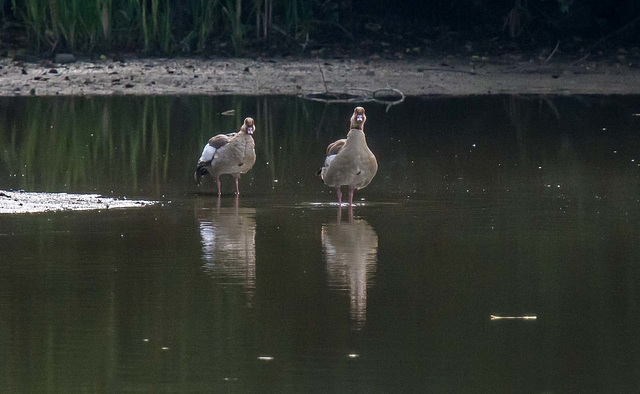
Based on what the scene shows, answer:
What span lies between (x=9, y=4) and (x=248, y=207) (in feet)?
58.7

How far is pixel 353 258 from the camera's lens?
28.5 ft

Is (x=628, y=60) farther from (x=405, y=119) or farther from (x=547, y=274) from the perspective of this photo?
(x=547, y=274)

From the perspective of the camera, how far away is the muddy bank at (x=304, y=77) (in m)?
22.2

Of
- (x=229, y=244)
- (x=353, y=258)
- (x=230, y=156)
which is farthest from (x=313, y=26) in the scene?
(x=353, y=258)

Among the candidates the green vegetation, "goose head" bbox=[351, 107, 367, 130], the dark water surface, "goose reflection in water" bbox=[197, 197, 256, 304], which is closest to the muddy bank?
the green vegetation

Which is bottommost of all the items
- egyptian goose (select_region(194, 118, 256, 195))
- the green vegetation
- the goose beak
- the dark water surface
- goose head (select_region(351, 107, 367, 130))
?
the dark water surface

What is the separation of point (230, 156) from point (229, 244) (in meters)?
3.10

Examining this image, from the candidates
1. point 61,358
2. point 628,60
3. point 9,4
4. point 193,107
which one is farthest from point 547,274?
point 9,4

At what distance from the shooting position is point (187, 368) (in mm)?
6027

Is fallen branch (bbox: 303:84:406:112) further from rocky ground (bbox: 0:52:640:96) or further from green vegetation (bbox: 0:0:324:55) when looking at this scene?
green vegetation (bbox: 0:0:324:55)

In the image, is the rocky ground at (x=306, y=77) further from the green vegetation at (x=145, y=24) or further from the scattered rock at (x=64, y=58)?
the green vegetation at (x=145, y=24)

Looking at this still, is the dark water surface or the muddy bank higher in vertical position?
the muddy bank

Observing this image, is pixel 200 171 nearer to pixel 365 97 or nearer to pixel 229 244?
pixel 229 244

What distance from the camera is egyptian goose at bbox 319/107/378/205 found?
10969 millimetres
